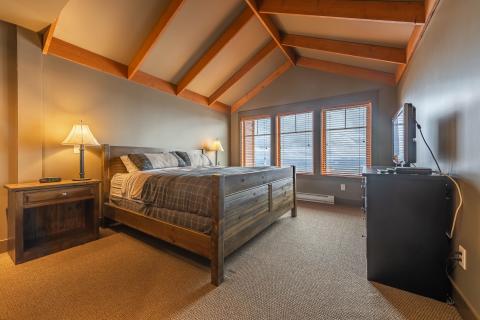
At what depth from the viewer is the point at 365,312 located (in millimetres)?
1389

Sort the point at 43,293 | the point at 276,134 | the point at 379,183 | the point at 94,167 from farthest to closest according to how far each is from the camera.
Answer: the point at 276,134 < the point at 94,167 < the point at 379,183 < the point at 43,293

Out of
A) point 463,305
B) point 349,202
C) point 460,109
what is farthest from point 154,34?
point 349,202

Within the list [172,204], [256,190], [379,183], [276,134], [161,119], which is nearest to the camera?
[379,183]

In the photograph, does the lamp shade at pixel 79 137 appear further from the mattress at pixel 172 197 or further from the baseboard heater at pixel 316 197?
the baseboard heater at pixel 316 197

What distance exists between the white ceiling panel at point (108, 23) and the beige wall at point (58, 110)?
0.36 meters

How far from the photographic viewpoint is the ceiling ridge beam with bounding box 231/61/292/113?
492 cm

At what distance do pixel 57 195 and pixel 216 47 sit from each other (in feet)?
10.3

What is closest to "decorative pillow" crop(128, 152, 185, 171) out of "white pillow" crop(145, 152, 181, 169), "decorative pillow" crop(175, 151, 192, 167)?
"white pillow" crop(145, 152, 181, 169)

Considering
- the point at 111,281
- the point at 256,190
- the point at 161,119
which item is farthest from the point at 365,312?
the point at 161,119

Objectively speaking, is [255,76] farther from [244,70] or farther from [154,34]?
[154,34]

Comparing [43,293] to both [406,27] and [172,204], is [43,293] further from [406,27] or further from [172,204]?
[406,27]

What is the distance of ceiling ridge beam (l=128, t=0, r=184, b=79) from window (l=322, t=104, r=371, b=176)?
3.39 meters

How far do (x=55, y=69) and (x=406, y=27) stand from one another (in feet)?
14.5

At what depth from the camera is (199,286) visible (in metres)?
1.67
